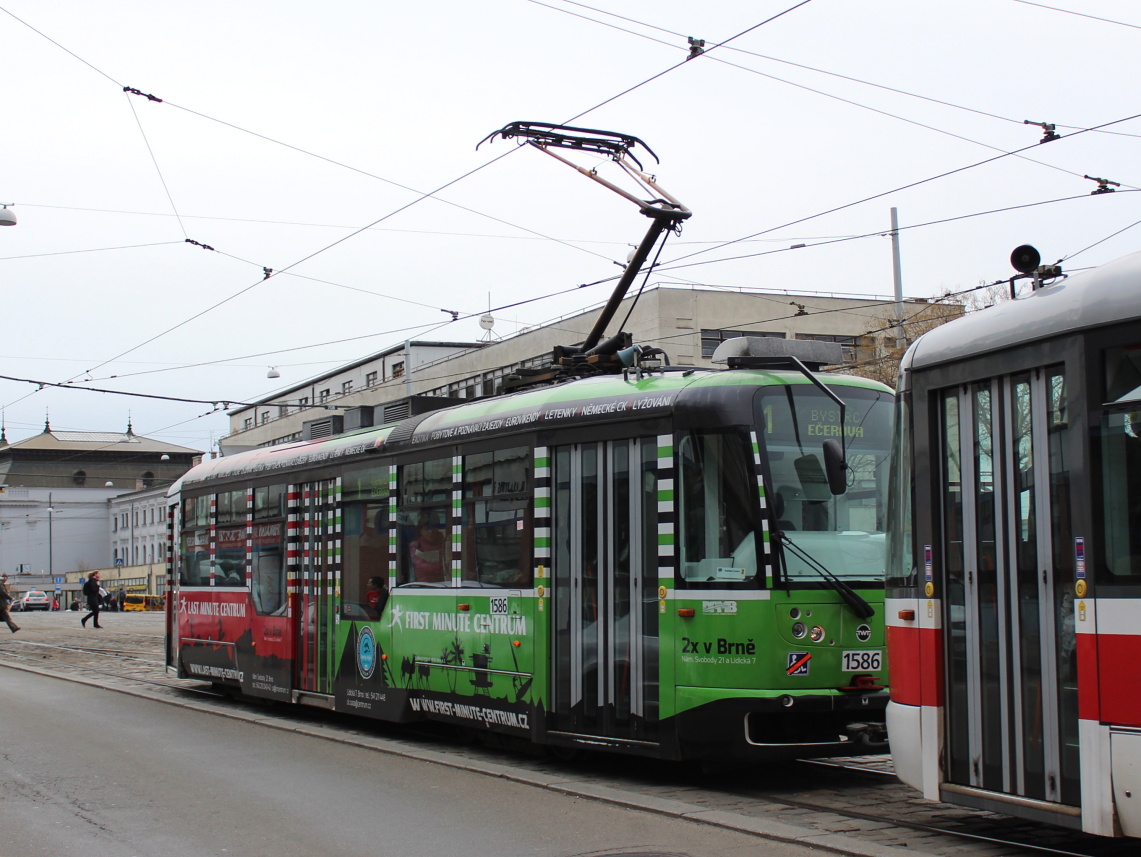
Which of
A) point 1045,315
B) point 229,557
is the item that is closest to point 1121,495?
point 1045,315

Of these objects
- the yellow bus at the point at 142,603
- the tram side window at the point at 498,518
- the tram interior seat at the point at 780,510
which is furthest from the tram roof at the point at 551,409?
the yellow bus at the point at 142,603

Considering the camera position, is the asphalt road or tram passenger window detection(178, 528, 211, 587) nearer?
the asphalt road

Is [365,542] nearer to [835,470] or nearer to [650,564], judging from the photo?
[650,564]

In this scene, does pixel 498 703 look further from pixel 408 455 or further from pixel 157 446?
pixel 157 446

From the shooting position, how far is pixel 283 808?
880cm

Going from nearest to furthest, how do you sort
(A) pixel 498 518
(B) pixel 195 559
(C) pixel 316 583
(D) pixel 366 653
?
1. (A) pixel 498 518
2. (D) pixel 366 653
3. (C) pixel 316 583
4. (B) pixel 195 559

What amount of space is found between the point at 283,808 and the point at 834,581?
3.95 meters

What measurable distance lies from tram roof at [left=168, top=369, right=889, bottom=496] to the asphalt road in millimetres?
2722

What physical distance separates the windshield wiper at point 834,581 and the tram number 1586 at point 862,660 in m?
0.25

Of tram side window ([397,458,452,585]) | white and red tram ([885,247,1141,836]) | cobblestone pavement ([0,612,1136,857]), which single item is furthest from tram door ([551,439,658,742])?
white and red tram ([885,247,1141,836])

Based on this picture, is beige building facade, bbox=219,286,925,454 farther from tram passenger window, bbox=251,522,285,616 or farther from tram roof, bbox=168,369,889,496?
tram roof, bbox=168,369,889,496

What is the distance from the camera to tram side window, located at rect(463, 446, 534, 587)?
10.5 metres

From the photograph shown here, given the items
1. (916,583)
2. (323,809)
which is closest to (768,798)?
(916,583)

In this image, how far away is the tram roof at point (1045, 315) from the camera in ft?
20.6
